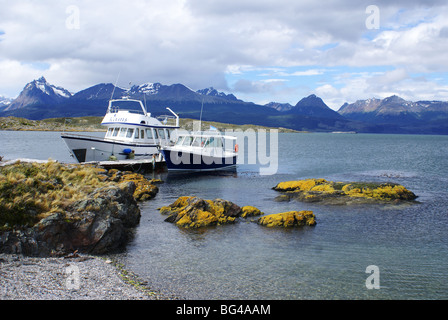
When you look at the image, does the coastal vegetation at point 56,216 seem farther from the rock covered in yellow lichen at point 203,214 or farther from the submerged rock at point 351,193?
the submerged rock at point 351,193

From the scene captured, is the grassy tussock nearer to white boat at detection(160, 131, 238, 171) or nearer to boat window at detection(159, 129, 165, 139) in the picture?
white boat at detection(160, 131, 238, 171)

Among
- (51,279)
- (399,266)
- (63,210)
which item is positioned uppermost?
(63,210)

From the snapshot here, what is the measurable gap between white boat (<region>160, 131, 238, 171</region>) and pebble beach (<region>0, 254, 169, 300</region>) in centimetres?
2523

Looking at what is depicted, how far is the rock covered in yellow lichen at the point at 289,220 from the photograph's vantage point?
1784cm

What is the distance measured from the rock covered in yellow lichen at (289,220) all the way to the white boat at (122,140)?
2269 cm

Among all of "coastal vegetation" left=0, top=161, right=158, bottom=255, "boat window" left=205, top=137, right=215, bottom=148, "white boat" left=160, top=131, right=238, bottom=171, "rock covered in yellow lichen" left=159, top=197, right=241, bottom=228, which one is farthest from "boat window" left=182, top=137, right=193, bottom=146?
"coastal vegetation" left=0, top=161, right=158, bottom=255

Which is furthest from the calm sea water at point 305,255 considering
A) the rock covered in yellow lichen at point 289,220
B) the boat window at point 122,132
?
the boat window at point 122,132

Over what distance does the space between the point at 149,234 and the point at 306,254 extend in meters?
7.10

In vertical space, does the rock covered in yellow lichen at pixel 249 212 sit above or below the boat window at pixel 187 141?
below

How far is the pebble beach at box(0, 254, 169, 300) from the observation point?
8.98 meters

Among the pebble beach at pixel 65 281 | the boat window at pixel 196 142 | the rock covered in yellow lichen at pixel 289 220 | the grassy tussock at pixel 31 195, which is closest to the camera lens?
the pebble beach at pixel 65 281
